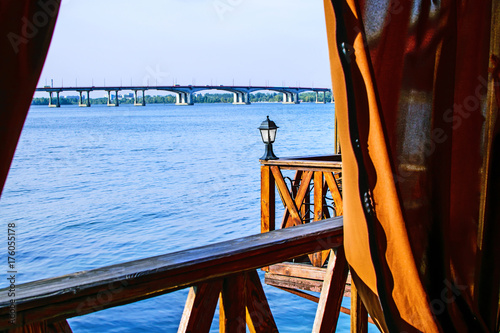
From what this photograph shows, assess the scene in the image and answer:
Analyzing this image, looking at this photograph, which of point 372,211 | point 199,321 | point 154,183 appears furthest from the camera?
point 154,183

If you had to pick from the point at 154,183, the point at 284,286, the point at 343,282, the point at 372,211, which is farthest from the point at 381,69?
the point at 154,183

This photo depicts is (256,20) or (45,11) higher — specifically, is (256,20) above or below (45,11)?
above

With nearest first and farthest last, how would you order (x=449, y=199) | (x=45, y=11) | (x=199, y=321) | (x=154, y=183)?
1. (x=45, y=11)
2. (x=199, y=321)
3. (x=449, y=199)
4. (x=154, y=183)

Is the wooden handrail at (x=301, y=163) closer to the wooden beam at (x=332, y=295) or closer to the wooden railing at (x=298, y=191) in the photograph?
the wooden railing at (x=298, y=191)

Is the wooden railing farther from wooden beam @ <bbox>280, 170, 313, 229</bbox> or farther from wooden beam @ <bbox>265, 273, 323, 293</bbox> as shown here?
wooden beam @ <bbox>265, 273, 323, 293</bbox>

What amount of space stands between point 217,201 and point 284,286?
31.9 ft

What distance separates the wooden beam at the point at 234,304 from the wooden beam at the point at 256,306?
3 cm

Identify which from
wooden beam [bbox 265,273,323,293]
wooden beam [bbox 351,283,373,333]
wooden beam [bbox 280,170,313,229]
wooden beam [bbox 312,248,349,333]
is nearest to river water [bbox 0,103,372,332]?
wooden beam [bbox 265,273,323,293]

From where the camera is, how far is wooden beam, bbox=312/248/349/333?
5.89ft

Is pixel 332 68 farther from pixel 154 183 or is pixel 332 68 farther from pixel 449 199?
pixel 154 183

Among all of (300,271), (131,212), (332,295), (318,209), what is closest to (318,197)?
(318,209)

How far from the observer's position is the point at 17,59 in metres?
1.13

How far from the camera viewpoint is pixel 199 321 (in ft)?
4.67

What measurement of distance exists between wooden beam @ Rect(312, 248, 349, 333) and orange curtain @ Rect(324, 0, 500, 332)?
0.45ft
